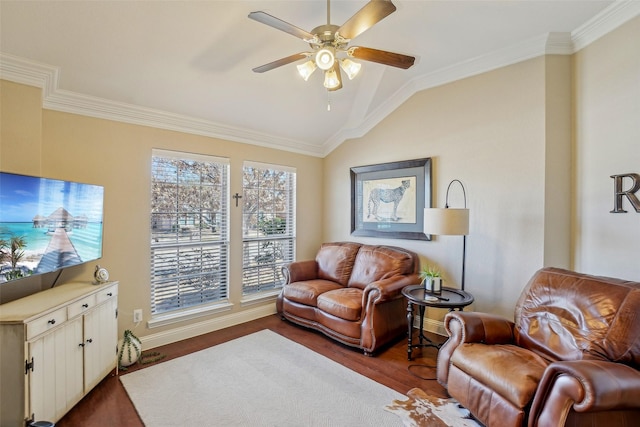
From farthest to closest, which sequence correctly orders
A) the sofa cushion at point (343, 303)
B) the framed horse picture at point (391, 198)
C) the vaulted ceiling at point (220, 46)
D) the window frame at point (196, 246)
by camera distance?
the framed horse picture at point (391, 198) → the window frame at point (196, 246) → the sofa cushion at point (343, 303) → the vaulted ceiling at point (220, 46)

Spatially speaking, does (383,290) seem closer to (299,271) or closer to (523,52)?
(299,271)

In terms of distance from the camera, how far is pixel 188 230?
3500 millimetres

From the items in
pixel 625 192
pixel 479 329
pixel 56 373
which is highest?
pixel 625 192

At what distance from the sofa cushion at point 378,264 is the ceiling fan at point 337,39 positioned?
7.27 feet

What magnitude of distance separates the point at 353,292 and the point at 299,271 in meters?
0.92

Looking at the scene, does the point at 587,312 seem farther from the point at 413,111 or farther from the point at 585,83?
the point at 413,111

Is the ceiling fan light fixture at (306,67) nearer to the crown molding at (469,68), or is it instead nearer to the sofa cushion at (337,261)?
the crown molding at (469,68)

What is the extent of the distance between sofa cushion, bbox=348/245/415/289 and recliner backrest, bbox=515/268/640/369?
133 cm

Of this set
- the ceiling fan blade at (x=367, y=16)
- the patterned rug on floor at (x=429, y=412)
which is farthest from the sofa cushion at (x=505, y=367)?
the ceiling fan blade at (x=367, y=16)

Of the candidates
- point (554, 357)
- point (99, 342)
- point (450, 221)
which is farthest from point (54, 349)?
point (554, 357)

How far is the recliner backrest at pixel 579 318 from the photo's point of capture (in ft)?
5.71

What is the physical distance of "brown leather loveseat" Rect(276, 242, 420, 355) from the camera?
302cm

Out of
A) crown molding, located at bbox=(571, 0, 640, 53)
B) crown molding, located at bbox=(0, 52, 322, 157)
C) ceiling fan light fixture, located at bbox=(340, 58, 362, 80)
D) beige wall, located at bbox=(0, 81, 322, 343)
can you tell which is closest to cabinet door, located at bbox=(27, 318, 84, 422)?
beige wall, located at bbox=(0, 81, 322, 343)

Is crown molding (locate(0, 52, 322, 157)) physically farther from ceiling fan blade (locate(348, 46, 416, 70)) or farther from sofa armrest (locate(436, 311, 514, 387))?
sofa armrest (locate(436, 311, 514, 387))
